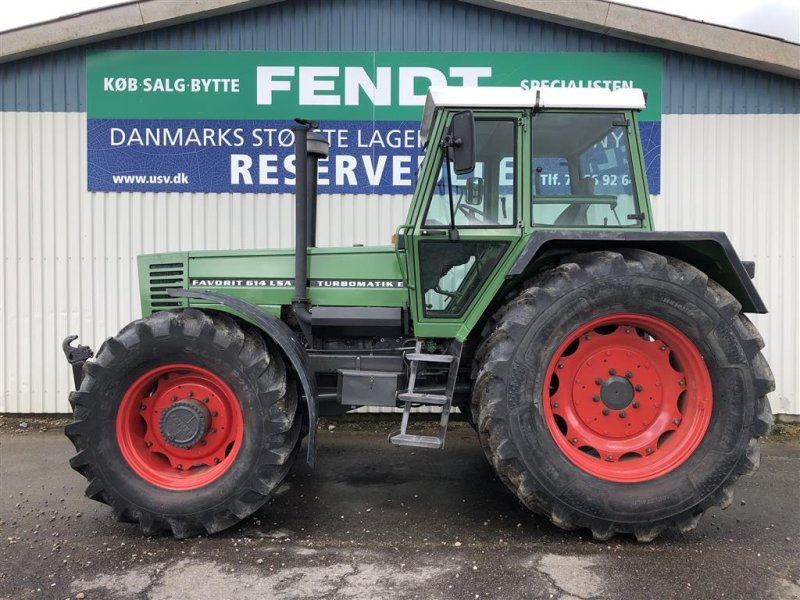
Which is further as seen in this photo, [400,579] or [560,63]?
[560,63]

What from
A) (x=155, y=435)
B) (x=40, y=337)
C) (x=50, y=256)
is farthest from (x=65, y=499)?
(x=50, y=256)

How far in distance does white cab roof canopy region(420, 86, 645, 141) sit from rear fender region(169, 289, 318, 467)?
1618mm

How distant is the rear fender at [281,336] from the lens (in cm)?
316

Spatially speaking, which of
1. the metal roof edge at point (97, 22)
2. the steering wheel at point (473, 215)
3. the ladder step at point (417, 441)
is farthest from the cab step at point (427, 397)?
the metal roof edge at point (97, 22)

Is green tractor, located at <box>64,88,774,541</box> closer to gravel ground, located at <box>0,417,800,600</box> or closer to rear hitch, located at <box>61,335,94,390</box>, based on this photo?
rear hitch, located at <box>61,335,94,390</box>

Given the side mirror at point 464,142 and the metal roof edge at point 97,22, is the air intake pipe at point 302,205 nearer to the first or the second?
the side mirror at point 464,142

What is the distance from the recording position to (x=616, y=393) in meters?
3.12

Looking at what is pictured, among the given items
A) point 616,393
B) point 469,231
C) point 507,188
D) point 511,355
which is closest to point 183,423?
point 511,355

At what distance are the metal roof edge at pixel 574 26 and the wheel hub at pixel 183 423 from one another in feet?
13.6

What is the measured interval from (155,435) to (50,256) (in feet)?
11.2

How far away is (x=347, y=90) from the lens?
5.61 metres

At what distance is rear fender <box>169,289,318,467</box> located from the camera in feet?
10.4

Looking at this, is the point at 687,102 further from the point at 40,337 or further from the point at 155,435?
the point at 40,337

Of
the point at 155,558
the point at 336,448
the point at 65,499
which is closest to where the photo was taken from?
the point at 155,558
